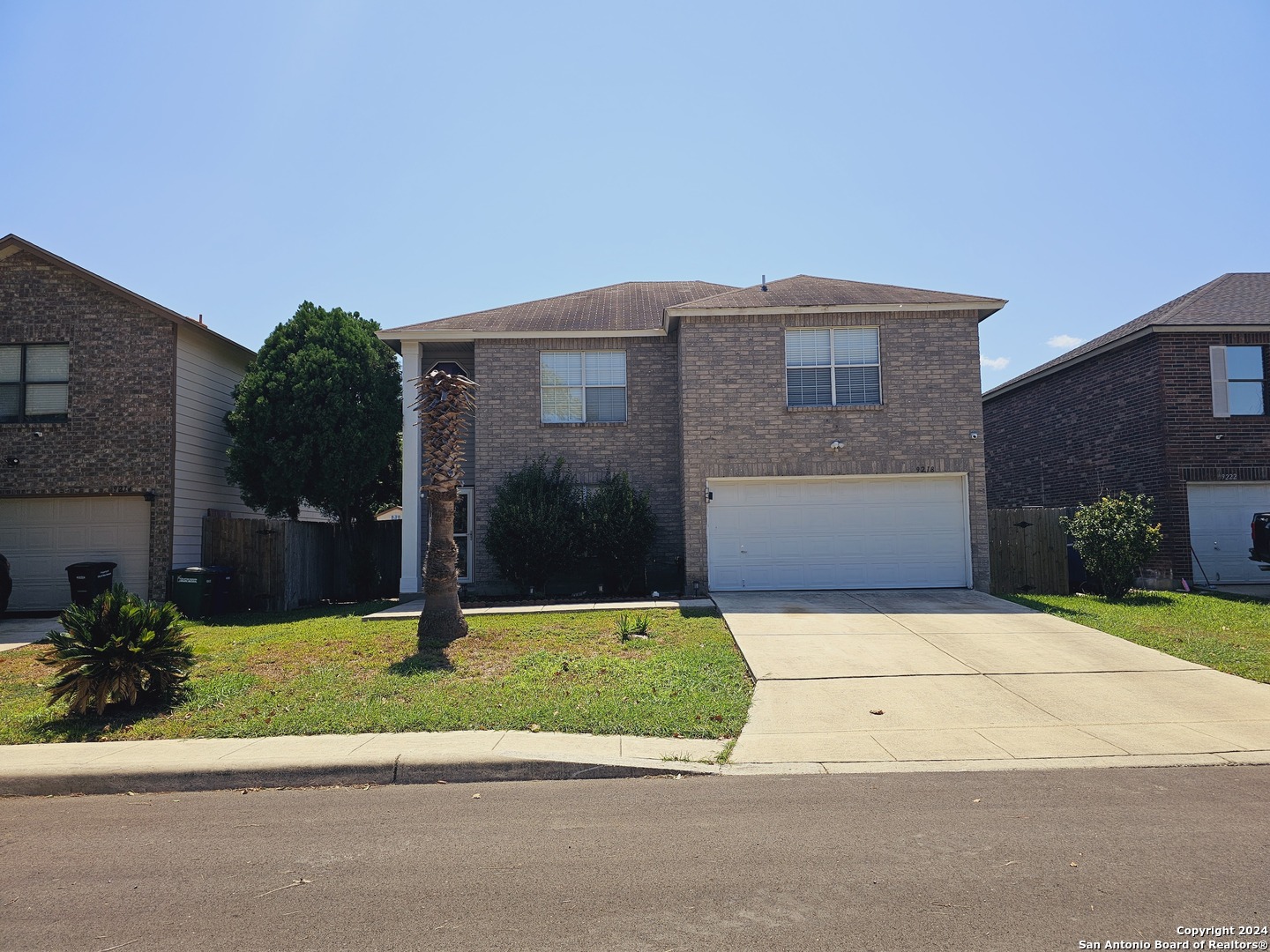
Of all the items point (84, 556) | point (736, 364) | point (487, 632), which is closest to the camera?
point (487, 632)

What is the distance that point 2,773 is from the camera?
20.6ft

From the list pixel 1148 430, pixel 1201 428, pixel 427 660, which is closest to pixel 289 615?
pixel 427 660

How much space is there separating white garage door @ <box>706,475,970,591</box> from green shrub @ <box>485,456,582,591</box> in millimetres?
2564

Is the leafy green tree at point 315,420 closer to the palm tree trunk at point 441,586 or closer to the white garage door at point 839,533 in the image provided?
the palm tree trunk at point 441,586

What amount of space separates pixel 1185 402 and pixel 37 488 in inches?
878

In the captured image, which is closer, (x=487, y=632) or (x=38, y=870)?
(x=38, y=870)

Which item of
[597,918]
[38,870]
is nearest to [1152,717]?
[597,918]

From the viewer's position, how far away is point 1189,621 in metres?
12.0

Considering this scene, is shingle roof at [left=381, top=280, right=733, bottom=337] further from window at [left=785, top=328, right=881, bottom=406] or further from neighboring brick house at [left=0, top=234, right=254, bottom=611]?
neighboring brick house at [left=0, top=234, right=254, bottom=611]

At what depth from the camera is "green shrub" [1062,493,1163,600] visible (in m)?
14.1

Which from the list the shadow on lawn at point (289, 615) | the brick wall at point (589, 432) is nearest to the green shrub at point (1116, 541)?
the brick wall at point (589, 432)

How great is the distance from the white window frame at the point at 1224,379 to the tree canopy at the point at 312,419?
53.8 feet

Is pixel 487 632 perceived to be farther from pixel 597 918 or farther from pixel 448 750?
pixel 597 918

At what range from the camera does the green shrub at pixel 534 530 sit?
14867 millimetres
